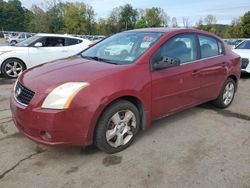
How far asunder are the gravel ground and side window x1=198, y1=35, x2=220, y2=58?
1241mm

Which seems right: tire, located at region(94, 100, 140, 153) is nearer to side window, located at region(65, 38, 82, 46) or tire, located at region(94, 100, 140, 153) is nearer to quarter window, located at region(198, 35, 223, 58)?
quarter window, located at region(198, 35, 223, 58)

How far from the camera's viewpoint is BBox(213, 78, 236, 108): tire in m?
5.27

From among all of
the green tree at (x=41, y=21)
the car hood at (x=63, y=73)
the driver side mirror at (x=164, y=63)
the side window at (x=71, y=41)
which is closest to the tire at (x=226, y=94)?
the driver side mirror at (x=164, y=63)

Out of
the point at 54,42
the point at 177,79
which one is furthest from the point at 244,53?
the point at 54,42

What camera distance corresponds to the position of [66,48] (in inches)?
368

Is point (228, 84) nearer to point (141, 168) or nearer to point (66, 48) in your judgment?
point (141, 168)

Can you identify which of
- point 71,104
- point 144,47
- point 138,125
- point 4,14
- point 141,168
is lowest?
point 141,168

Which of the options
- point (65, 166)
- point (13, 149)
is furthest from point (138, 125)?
point (13, 149)

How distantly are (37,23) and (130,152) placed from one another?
73686 millimetres

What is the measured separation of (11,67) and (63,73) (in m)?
5.74

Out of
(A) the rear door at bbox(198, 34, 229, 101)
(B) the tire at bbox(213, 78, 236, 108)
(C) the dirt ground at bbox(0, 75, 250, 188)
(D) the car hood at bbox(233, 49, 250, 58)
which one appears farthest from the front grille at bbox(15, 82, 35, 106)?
(D) the car hood at bbox(233, 49, 250, 58)

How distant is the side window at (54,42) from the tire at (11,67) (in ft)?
3.43

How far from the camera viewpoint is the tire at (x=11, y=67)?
834 centimetres

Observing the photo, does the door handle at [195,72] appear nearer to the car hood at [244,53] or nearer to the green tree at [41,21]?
the car hood at [244,53]
